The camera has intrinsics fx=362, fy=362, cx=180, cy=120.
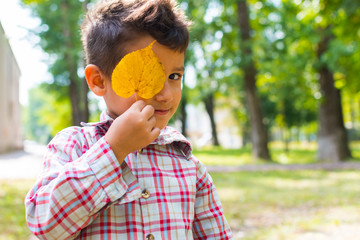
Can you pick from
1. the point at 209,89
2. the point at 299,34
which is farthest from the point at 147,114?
the point at 209,89

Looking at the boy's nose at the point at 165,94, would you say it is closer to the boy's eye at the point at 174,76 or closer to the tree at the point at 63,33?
the boy's eye at the point at 174,76

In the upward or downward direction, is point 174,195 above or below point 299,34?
below

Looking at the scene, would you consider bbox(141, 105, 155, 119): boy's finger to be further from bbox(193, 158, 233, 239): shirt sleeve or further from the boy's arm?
bbox(193, 158, 233, 239): shirt sleeve

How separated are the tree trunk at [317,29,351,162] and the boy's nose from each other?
41.2 feet

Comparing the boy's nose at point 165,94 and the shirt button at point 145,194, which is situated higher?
the boy's nose at point 165,94

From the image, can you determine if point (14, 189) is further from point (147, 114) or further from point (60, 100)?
point (60, 100)

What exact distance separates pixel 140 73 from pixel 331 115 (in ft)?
42.3

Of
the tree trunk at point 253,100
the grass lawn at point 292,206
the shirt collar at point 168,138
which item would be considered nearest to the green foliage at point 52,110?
the tree trunk at point 253,100

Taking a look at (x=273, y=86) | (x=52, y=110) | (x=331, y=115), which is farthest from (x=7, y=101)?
(x=331, y=115)

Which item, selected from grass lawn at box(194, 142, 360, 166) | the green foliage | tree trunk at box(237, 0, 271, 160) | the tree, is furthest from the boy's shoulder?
the green foliage

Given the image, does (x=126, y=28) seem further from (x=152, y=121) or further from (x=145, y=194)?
(x=145, y=194)

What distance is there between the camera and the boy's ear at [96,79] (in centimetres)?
136

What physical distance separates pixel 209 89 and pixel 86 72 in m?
23.9

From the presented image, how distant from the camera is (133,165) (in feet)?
4.57
